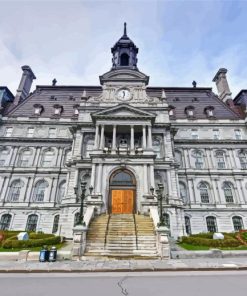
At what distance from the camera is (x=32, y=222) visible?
27547 mm

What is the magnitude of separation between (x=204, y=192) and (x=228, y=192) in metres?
3.49

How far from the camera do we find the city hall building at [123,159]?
24.3m

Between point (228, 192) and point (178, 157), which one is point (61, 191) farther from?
point (228, 192)

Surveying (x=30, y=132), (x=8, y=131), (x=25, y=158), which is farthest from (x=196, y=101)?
(x=8, y=131)

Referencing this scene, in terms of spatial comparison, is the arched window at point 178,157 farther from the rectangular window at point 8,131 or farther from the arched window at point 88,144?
the rectangular window at point 8,131

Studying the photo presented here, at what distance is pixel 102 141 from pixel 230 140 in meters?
21.0

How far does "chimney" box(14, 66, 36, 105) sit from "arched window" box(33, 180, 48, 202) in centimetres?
1861

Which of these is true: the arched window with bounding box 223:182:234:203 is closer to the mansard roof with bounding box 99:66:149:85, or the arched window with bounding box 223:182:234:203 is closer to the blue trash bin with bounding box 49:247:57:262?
the mansard roof with bounding box 99:66:149:85

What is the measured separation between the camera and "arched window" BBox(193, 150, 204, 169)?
104 ft

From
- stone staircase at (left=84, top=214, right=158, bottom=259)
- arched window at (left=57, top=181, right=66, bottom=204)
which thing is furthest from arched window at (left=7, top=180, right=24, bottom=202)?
stone staircase at (left=84, top=214, right=158, bottom=259)

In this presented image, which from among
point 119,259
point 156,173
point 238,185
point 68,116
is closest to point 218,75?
point 238,185

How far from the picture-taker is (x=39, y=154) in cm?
3195

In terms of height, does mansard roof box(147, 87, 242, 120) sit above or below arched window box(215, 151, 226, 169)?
above

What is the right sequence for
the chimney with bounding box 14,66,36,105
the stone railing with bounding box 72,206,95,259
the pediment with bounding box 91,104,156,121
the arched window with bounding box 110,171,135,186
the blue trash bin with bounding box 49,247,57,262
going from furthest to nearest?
the chimney with bounding box 14,66,36,105, the pediment with bounding box 91,104,156,121, the arched window with bounding box 110,171,135,186, the stone railing with bounding box 72,206,95,259, the blue trash bin with bounding box 49,247,57,262
